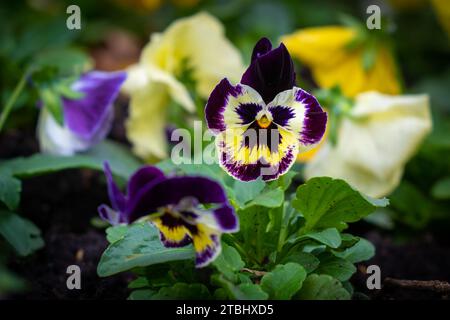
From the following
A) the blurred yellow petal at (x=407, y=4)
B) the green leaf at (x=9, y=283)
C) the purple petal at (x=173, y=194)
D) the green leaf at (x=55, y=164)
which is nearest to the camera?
the purple petal at (x=173, y=194)

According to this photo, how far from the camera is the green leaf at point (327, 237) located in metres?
0.74

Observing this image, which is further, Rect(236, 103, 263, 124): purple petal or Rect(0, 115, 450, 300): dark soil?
Rect(0, 115, 450, 300): dark soil

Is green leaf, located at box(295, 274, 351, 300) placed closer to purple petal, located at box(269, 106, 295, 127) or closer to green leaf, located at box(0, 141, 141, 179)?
purple petal, located at box(269, 106, 295, 127)

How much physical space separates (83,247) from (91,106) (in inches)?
9.2

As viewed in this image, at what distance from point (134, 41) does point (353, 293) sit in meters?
1.20

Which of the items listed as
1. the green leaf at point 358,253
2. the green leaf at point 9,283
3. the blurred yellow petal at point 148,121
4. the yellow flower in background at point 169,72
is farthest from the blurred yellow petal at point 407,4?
the green leaf at point 9,283

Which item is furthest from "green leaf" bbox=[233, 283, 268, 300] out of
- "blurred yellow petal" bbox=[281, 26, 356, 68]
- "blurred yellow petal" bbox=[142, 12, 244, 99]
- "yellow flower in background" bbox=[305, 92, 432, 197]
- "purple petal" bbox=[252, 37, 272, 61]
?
"blurred yellow petal" bbox=[281, 26, 356, 68]

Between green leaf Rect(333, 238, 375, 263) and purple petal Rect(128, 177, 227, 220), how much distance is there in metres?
0.20

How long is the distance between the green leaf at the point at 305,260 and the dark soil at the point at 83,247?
0.08 meters

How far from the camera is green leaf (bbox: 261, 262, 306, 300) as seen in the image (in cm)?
71

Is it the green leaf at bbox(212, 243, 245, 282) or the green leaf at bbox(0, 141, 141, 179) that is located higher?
the green leaf at bbox(0, 141, 141, 179)

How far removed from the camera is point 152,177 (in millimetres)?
Answer: 690

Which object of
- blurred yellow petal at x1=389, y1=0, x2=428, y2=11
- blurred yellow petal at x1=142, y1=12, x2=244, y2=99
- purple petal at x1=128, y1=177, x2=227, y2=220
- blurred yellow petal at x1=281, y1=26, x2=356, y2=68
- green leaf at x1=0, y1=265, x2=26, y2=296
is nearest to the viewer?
purple petal at x1=128, y1=177, x2=227, y2=220

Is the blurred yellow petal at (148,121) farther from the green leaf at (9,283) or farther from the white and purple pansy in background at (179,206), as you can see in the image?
the white and purple pansy in background at (179,206)
